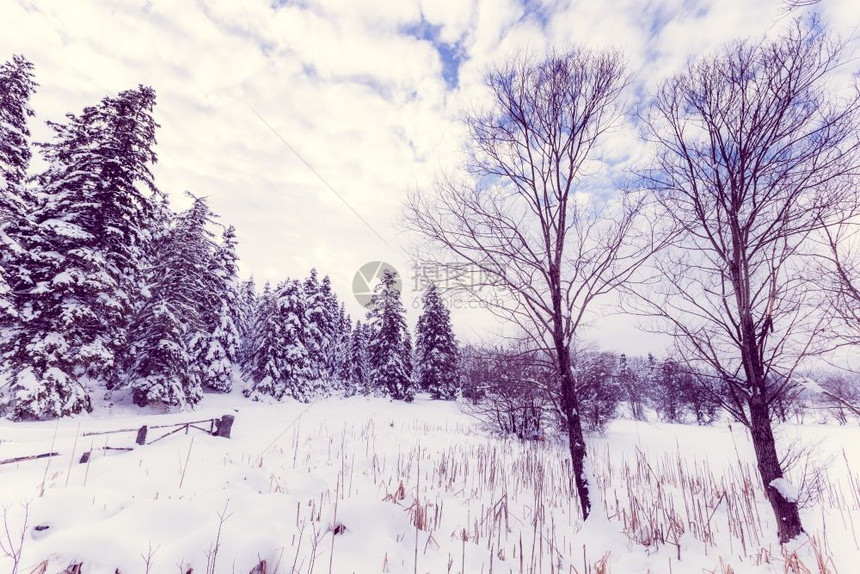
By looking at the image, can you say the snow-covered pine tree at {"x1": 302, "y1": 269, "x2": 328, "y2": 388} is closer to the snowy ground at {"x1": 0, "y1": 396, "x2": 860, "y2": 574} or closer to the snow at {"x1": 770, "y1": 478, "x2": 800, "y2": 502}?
the snowy ground at {"x1": 0, "y1": 396, "x2": 860, "y2": 574}

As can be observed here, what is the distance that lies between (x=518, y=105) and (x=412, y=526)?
6076 millimetres

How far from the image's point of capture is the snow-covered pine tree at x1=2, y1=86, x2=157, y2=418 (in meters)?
11.9

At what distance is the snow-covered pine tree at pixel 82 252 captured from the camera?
11.9m

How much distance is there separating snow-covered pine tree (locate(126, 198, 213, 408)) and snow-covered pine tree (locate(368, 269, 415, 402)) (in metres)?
13.6

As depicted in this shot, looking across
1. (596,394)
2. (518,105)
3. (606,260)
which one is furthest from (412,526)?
(596,394)

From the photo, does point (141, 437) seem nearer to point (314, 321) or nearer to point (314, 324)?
point (314, 324)

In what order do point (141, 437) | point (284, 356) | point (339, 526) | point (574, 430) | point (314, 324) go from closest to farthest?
point (339, 526), point (574, 430), point (141, 437), point (284, 356), point (314, 324)

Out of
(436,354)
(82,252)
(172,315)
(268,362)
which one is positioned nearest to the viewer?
(82,252)

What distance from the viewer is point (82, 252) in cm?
1253

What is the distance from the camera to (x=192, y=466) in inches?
201

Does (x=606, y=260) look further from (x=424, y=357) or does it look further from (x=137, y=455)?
(x=424, y=357)

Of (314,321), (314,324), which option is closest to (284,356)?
(314,324)

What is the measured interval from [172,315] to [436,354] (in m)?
20.9

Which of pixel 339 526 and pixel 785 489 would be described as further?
pixel 785 489
